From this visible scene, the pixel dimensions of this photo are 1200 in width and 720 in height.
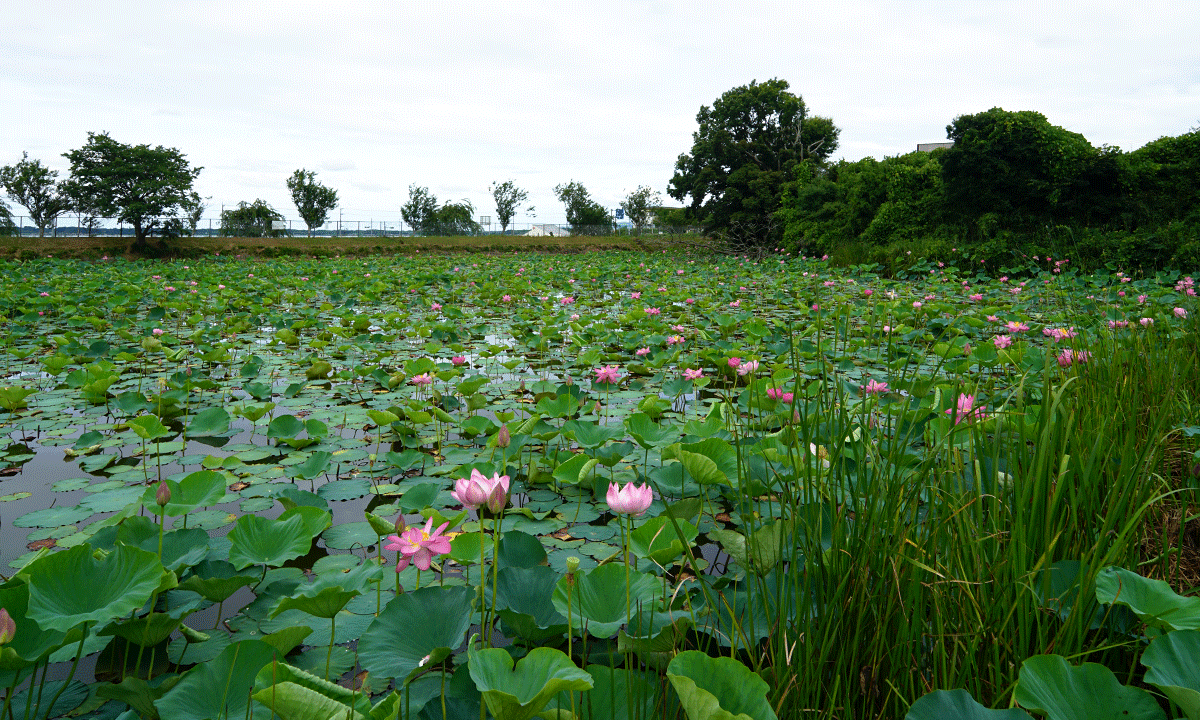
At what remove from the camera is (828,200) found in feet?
49.4

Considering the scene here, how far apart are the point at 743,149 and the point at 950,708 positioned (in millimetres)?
19874

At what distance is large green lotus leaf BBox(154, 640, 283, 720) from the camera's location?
92 cm

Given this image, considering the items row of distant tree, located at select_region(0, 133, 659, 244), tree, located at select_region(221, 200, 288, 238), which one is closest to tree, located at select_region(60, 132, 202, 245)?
row of distant tree, located at select_region(0, 133, 659, 244)

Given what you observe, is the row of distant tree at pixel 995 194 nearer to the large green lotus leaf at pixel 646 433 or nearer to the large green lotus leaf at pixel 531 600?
the large green lotus leaf at pixel 646 433

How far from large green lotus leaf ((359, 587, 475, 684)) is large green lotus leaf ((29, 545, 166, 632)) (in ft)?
1.22

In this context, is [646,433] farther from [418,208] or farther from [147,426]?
[418,208]

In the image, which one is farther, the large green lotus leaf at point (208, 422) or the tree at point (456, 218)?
the tree at point (456, 218)

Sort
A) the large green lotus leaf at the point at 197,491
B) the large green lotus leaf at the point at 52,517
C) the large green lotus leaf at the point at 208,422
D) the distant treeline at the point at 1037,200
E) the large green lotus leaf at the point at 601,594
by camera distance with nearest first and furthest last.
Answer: the large green lotus leaf at the point at 601,594
the large green lotus leaf at the point at 197,491
the large green lotus leaf at the point at 52,517
the large green lotus leaf at the point at 208,422
the distant treeline at the point at 1037,200

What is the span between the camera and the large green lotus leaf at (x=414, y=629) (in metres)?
0.95

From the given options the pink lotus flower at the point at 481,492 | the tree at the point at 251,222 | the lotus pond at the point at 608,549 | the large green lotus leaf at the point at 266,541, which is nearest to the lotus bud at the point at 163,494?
the lotus pond at the point at 608,549

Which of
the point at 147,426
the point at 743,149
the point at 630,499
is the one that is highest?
the point at 743,149

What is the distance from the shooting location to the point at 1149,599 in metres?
0.93

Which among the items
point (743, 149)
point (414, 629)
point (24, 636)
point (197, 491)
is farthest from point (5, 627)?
point (743, 149)

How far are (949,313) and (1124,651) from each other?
4.42 meters
